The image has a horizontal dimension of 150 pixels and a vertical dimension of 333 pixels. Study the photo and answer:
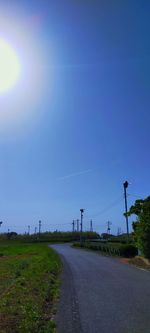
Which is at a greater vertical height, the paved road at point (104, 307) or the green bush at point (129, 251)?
the green bush at point (129, 251)

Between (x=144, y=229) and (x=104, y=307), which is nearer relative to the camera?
(x=104, y=307)

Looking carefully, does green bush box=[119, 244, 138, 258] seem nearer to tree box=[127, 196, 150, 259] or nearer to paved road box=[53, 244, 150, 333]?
tree box=[127, 196, 150, 259]

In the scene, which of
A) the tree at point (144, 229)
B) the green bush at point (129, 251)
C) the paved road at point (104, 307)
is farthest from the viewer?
the green bush at point (129, 251)

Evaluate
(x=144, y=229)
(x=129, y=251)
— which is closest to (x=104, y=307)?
(x=144, y=229)

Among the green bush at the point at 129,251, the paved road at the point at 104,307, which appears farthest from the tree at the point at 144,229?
the paved road at the point at 104,307

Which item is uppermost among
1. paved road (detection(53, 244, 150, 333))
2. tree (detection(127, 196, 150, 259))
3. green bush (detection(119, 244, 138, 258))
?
tree (detection(127, 196, 150, 259))

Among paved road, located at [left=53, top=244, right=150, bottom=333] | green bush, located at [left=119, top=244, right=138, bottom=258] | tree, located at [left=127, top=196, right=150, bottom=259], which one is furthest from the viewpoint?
green bush, located at [left=119, top=244, right=138, bottom=258]

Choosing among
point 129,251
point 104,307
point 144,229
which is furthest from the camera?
point 129,251

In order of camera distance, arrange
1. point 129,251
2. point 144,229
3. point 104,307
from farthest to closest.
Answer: point 129,251, point 144,229, point 104,307

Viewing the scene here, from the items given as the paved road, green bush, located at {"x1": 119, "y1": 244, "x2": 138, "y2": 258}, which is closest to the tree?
green bush, located at {"x1": 119, "y1": 244, "x2": 138, "y2": 258}

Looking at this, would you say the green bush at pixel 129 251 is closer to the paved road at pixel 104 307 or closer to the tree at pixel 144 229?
the tree at pixel 144 229

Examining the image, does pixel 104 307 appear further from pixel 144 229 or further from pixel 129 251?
pixel 129 251

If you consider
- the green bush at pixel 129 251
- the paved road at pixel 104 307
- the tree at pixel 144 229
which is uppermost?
the tree at pixel 144 229

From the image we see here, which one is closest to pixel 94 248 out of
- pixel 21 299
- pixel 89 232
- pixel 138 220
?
pixel 138 220
